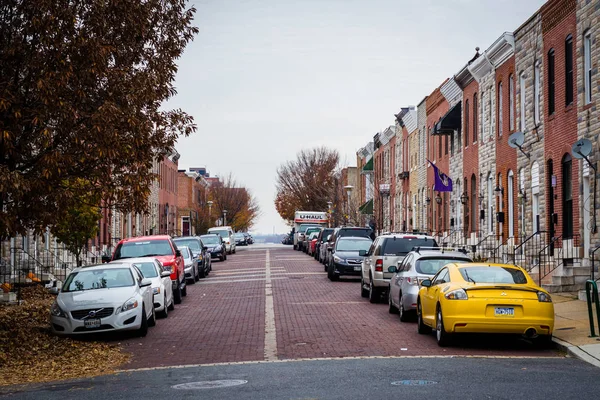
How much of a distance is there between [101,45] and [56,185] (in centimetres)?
256

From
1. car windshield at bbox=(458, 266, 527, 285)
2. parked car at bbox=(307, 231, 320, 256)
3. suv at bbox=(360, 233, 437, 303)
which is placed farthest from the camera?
parked car at bbox=(307, 231, 320, 256)

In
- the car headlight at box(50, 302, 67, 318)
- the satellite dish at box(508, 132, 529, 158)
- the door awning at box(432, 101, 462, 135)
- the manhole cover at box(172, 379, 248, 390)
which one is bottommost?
the manhole cover at box(172, 379, 248, 390)

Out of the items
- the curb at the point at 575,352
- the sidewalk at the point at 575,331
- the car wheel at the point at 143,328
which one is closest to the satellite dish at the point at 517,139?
the sidewalk at the point at 575,331

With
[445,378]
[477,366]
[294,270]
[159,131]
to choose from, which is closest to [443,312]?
[477,366]

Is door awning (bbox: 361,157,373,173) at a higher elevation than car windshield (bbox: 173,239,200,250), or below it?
higher

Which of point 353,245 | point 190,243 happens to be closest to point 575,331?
point 353,245

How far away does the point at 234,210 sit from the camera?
11944cm

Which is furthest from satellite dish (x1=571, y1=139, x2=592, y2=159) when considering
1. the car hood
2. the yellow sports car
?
the car hood

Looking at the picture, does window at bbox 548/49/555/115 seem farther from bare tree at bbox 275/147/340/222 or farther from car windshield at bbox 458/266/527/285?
bare tree at bbox 275/147/340/222

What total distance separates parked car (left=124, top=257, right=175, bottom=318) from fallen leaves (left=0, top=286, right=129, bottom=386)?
2473 millimetres

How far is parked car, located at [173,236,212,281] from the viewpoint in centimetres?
3578

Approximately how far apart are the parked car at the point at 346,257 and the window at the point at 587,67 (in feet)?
32.6

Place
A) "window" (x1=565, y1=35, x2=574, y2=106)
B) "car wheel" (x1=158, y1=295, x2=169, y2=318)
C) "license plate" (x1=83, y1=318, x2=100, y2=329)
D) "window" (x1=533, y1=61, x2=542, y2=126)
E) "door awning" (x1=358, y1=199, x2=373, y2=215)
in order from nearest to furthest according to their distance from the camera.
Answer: "license plate" (x1=83, y1=318, x2=100, y2=329) < "car wheel" (x1=158, y1=295, x2=169, y2=318) < "window" (x1=565, y1=35, x2=574, y2=106) < "window" (x1=533, y1=61, x2=542, y2=126) < "door awning" (x1=358, y1=199, x2=373, y2=215)

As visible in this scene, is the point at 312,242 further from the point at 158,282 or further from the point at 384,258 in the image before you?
the point at 158,282
